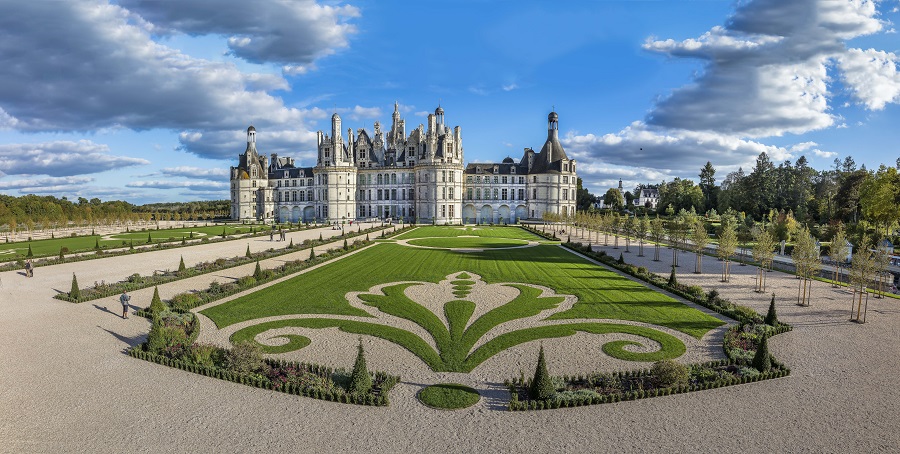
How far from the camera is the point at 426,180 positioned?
95250 mm

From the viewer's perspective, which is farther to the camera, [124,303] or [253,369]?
[124,303]

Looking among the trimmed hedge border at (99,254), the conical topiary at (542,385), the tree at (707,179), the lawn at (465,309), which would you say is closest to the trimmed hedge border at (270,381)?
the lawn at (465,309)

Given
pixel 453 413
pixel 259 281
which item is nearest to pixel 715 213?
pixel 259 281

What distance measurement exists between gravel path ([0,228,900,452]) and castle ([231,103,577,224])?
259 feet

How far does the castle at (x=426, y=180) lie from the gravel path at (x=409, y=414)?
7883cm

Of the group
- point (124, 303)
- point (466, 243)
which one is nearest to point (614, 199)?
point (466, 243)

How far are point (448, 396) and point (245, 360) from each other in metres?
6.55

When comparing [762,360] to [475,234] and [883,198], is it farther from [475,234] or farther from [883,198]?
[883,198]

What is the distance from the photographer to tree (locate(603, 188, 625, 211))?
136 m

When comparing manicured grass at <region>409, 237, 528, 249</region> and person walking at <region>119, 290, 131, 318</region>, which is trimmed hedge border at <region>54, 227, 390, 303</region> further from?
manicured grass at <region>409, 237, 528, 249</region>

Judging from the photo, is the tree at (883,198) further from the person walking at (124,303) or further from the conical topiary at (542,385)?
the person walking at (124,303)

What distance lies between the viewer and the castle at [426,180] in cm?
9525

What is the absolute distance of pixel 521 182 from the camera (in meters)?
102

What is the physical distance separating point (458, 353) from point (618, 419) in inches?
242
